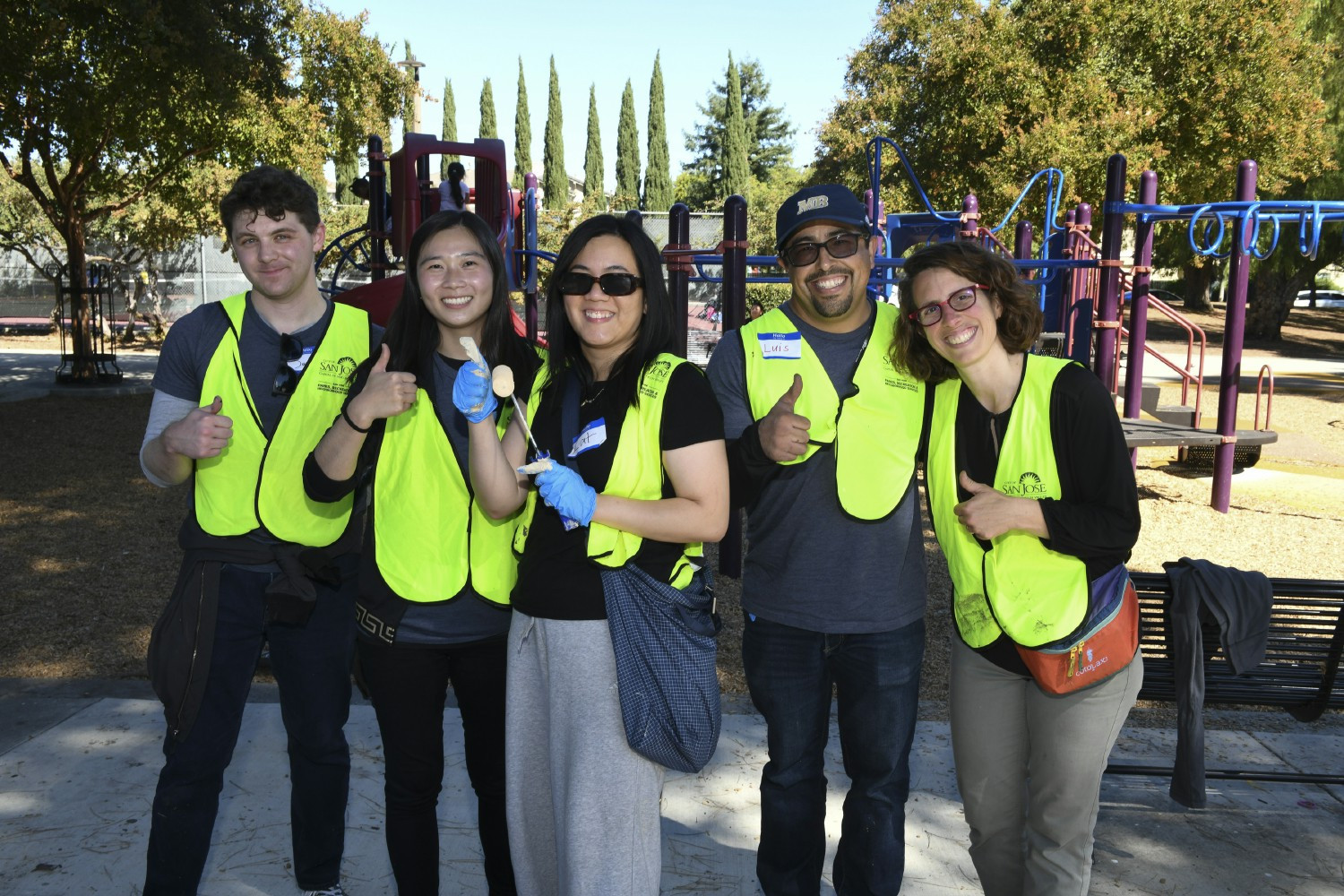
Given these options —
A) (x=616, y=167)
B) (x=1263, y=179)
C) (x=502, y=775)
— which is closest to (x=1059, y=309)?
(x=502, y=775)

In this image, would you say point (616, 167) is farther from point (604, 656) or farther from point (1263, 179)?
point (604, 656)

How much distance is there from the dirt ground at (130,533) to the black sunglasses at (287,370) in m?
2.75

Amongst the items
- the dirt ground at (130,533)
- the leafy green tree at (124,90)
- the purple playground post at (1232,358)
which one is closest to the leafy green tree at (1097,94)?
the dirt ground at (130,533)

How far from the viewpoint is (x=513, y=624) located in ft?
7.50

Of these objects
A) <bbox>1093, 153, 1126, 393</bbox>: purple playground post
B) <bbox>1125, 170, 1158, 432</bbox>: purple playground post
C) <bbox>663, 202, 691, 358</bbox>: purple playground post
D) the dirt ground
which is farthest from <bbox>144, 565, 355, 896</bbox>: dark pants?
<bbox>1125, 170, 1158, 432</bbox>: purple playground post

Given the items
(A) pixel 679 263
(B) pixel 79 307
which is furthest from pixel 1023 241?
(B) pixel 79 307

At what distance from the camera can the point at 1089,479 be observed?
225cm

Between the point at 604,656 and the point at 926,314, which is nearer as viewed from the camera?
the point at 604,656

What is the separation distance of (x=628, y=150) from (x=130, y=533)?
1811 inches

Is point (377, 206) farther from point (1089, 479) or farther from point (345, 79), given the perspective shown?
point (345, 79)

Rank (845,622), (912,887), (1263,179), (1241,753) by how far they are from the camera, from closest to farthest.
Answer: (845,622)
(912,887)
(1241,753)
(1263,179)

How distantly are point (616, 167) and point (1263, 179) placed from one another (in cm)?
3616

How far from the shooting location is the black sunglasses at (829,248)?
8.32ft

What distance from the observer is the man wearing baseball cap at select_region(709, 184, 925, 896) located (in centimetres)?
253
